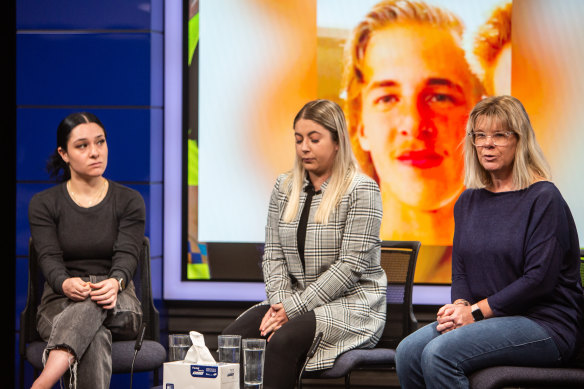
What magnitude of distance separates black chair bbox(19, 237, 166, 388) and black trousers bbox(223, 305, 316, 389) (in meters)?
0.63

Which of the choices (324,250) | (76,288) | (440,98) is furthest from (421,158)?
(76,288)

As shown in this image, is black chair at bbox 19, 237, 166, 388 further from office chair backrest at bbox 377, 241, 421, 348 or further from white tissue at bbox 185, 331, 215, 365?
office chair backrest at bbox 377, 241, 421, 348

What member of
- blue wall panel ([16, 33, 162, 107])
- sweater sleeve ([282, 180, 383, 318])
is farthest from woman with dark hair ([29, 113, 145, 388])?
blue wall panel ([16, 33, 162, 107])

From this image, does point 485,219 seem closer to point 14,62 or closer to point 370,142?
point 370,142

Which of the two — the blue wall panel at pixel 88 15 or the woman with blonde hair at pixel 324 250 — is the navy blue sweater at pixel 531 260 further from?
the blue wall panel at pixel 88 15

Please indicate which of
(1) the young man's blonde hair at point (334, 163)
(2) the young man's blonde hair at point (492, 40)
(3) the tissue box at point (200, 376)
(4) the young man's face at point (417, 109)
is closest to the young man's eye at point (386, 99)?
(4) the young man's face at point (417, 109)

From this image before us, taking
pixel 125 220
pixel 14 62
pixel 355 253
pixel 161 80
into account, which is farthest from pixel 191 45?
pixel 355 253

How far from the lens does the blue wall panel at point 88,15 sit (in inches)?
169

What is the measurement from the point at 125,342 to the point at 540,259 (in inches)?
71.6

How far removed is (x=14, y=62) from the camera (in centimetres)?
442

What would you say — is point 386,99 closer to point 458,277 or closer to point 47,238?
point 458,277

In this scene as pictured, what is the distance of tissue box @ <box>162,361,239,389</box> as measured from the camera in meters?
2.24

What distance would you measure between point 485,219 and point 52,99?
9.30 feet

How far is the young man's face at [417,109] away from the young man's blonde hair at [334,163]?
1.22 m
